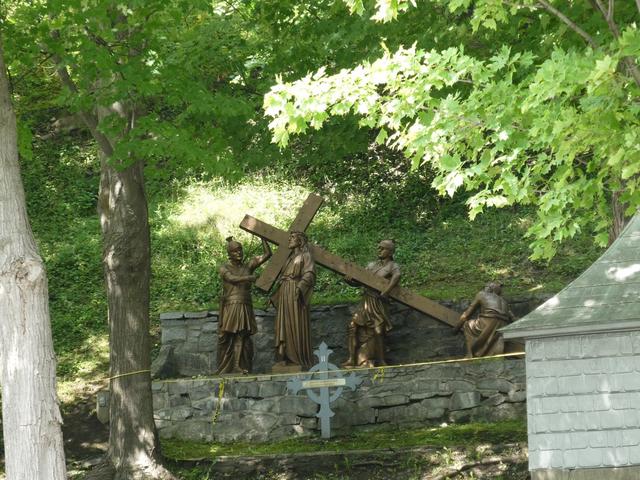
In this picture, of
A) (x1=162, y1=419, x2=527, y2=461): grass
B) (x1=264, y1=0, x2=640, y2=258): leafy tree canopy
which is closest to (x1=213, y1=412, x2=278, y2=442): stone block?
(x1=162, y1=419, x2=527, y2=461): grass

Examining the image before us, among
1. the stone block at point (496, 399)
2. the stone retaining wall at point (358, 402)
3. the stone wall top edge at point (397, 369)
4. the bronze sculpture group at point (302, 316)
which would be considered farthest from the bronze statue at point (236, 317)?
the stone block at point (496, 399)

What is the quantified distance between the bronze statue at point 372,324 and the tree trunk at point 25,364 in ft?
21.9

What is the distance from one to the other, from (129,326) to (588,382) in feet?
17.8

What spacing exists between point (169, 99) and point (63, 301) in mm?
7096

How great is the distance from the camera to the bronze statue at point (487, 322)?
14.1 m

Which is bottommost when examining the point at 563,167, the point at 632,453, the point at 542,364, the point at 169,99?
the point at 632,453

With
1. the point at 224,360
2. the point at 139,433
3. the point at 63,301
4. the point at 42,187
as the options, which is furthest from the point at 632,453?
the point at 42,187

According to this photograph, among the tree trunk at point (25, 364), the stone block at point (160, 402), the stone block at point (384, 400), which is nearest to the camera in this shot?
the tree trunk at point (25, 364)

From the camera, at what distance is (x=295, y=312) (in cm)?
1444

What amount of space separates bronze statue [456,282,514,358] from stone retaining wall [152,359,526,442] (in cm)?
39

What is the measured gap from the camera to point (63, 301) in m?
18.4

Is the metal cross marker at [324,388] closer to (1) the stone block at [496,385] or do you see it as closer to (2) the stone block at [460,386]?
(2) the stone block at [460,386]

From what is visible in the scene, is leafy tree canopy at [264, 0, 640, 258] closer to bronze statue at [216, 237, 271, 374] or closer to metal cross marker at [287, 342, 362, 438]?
metal cross marker at [287, 342, 362, 438]

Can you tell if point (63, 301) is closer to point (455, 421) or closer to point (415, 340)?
point (415, 340)
